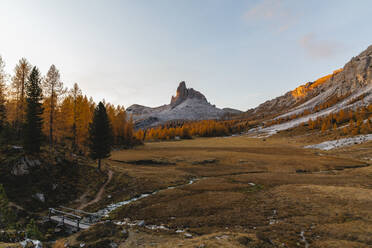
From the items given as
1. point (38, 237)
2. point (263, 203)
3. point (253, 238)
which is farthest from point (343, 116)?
point (38, 237)

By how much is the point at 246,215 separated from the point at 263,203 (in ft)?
17.2

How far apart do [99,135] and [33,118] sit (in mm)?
12683

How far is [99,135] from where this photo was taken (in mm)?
42438

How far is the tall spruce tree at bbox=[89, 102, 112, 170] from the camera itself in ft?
135

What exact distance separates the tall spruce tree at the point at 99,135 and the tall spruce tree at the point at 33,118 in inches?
396

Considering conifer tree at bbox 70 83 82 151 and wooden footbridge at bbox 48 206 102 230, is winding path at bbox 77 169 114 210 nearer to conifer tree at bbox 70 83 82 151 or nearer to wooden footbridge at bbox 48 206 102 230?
wooden footbridge at bbox 48 206 102 230

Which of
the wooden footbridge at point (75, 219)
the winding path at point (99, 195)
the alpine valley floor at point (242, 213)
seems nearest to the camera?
the alpine valley floor at point (242, 213)

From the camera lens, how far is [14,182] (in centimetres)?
2572

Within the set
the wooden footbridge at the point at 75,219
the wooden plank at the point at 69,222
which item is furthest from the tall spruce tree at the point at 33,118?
the wooden plank at the point at 69,222

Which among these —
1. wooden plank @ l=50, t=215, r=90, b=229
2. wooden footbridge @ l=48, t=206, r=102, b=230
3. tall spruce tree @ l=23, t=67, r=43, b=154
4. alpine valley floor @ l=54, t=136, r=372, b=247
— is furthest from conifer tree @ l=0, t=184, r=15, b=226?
tall spruce tree @ l=23, t=67, r=43, b=154

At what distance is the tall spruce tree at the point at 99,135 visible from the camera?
135ft

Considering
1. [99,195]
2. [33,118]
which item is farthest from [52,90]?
[99,195]

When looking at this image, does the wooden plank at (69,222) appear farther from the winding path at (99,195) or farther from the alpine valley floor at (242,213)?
the winding path at (99,195)

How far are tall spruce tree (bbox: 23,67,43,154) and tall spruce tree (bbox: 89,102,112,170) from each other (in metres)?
10.1
